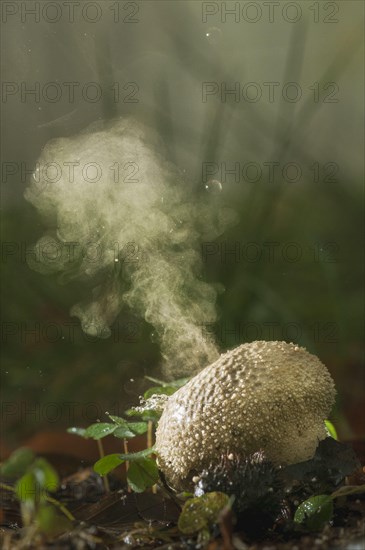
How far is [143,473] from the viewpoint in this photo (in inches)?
42.7

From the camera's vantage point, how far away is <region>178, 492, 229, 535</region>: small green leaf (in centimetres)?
84

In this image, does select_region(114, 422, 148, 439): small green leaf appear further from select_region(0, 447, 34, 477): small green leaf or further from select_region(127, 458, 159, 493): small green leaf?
select_region(0, 447, 34, 477): small green leaf

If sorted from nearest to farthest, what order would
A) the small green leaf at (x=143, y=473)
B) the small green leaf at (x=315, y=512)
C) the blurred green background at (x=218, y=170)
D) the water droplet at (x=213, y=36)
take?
the small green leaf at (x=315, y=512)
the small green leaf at (x=143, y=473)
the blurred green background at (x=218, y=170)
the water droplet at (x=213, y=36)

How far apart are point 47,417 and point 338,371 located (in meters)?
0.97

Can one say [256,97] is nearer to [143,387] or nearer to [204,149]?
[204,149]

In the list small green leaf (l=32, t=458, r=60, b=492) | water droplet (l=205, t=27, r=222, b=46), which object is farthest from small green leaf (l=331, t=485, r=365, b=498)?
water droplet (l=205, t=27, r=222, b=46)

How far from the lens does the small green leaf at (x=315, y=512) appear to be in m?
0.90

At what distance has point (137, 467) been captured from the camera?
3.57 ft

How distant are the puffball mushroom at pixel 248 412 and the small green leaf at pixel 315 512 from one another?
8 cm

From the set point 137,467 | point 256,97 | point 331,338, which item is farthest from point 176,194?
point 137,467

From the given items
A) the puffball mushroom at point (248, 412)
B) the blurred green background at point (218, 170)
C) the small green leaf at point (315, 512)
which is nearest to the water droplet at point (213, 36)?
the blurred green background at point (218, 170)

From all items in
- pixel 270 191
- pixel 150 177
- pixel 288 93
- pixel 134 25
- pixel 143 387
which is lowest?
pixel 143 387

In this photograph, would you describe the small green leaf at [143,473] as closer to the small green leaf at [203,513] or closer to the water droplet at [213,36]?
the small green leaf at [203,513]

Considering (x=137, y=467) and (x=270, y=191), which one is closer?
(x=137, y=467)
